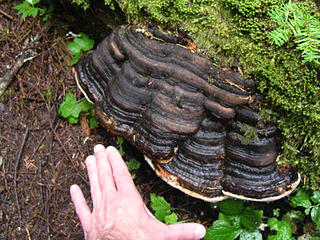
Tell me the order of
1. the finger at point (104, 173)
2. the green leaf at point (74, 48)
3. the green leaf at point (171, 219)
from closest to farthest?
the finger at point (104, 173) → the green leaf at point (171, 219) → the green leaf at point (74, 48)

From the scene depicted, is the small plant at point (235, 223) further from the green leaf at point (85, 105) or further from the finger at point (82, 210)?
the green leaf at point (85, 105)

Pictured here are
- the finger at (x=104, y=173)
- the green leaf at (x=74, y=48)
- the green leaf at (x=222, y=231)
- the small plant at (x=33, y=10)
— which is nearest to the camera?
the finger at (x=104, y=173)

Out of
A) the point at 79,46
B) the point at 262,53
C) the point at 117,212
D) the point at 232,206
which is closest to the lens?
the point at 117,212

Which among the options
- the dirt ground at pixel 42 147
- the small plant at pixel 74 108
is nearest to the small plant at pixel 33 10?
the dirt ground at pixel 42 147

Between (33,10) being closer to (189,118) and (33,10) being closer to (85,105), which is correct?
(85,105)

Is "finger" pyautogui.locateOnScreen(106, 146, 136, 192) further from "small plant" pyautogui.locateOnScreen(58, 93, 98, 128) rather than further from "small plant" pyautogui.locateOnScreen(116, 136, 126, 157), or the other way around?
"small plant" pyautogui.locateOnScreen(58, 93, 98, 128)

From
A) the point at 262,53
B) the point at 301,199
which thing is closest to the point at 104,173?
the point at 262,53
